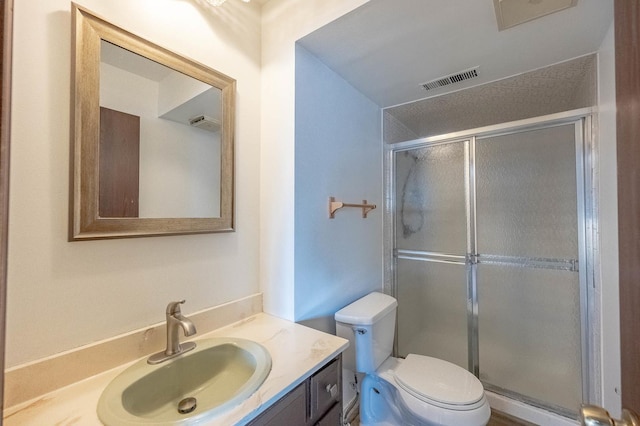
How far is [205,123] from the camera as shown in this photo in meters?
1.20

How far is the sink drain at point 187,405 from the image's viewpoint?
890 mm

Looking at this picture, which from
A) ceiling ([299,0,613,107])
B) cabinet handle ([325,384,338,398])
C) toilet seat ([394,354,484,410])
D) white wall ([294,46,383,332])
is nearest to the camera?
cabinet handle ([325,384,338,398])

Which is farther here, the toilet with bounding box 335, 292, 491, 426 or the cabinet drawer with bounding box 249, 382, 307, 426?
the toilet with bounding box 335, 292, 491, 426

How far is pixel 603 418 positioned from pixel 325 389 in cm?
78

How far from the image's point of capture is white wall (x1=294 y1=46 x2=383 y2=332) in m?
1.36

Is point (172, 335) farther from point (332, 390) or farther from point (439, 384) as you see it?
point (439, 384)

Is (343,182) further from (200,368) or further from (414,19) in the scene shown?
(200,368)

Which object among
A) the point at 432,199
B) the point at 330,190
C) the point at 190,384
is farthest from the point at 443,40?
the point at 190,384

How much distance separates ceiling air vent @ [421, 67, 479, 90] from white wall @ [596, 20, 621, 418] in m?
0.57

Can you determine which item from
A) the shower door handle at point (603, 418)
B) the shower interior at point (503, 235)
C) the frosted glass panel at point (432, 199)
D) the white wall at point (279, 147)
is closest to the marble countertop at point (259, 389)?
the white wall at point (279, 147)

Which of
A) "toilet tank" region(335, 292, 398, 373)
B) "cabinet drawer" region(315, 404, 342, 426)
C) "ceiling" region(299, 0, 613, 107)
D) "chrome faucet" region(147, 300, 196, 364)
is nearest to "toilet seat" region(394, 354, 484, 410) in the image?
Answer: "toilet tank" region(335, 292, 398, 373)

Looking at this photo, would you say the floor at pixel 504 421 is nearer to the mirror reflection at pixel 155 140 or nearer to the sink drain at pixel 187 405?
the sink drain at pixel 187 405

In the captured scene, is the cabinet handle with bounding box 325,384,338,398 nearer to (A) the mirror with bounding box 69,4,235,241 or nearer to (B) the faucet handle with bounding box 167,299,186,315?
(B) the faucet handle with bounding box 167,299,186,315

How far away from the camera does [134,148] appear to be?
986mm
